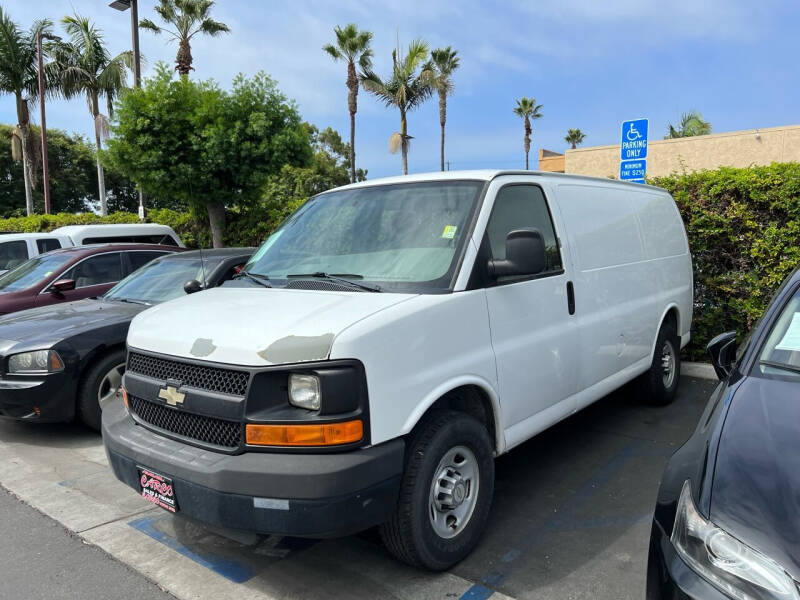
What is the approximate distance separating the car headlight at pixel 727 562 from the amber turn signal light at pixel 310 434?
1.28 metres

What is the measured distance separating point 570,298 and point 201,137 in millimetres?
9286

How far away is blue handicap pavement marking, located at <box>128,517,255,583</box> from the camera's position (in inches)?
125

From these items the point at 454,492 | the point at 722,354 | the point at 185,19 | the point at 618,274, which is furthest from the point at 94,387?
the point at 185,19

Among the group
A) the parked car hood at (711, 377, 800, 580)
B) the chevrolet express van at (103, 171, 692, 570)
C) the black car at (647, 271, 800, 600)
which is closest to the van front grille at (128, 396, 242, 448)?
the chevrolet express van at (103, 171, 692, 570)

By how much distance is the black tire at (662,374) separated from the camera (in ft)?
18.3

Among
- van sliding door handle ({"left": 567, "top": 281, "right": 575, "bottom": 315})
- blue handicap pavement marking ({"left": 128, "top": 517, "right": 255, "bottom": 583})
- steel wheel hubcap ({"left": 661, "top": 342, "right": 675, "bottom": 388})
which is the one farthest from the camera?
steel wheel hubcap ({"left": 661, "top": 342, "right": 675, "bottom": 388})

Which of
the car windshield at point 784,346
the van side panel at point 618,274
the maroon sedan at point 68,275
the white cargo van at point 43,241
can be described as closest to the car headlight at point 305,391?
the car windshield at point 784,346

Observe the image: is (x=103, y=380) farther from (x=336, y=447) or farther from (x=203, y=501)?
(x=336, y=447)

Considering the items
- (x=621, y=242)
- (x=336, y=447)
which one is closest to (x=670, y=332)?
(x=621, y=242)

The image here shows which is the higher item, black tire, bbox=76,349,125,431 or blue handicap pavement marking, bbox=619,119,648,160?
blue handicap pavement marking, bbox=619,119,648,160

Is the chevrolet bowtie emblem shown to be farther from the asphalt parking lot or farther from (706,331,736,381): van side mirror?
(706,331,736,381): van side mirror

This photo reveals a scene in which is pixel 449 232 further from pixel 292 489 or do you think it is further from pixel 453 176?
pixel 292 489

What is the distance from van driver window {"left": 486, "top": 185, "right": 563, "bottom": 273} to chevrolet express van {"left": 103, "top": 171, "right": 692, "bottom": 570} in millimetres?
15

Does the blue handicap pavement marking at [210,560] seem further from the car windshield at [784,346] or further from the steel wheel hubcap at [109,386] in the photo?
the car windshield at [784,346]
